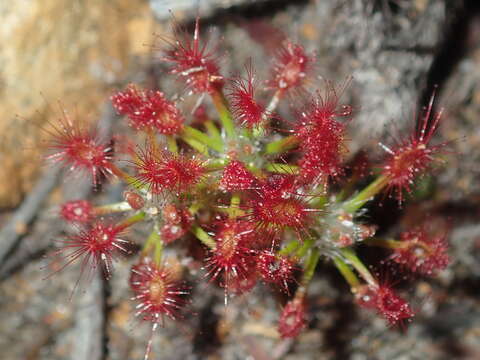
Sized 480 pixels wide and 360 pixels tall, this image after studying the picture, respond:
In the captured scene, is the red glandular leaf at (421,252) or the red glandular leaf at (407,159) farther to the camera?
the red glandular leaf at (421,252)

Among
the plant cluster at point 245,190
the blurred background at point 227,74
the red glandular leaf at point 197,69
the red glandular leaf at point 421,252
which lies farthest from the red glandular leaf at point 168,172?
the red glandular leaf at point 421,252

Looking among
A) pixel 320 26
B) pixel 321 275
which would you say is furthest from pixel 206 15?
pixel 321 275

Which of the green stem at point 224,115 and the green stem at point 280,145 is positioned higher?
the green stem at point 224,115

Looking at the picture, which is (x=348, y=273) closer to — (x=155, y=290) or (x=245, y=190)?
(x=245, y=190)

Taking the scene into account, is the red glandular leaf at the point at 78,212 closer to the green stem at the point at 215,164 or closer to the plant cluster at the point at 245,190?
the plant cluster at the point at 245,190

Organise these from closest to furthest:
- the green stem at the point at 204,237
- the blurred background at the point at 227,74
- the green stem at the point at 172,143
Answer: the green stem at the point at 204,237 → the green stem at the point at 172,143 → the blurred background at the point at 227,74

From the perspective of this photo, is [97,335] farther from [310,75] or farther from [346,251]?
[310,75]

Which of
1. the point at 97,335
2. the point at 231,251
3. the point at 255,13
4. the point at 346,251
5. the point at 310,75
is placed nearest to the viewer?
the point at 231,251
